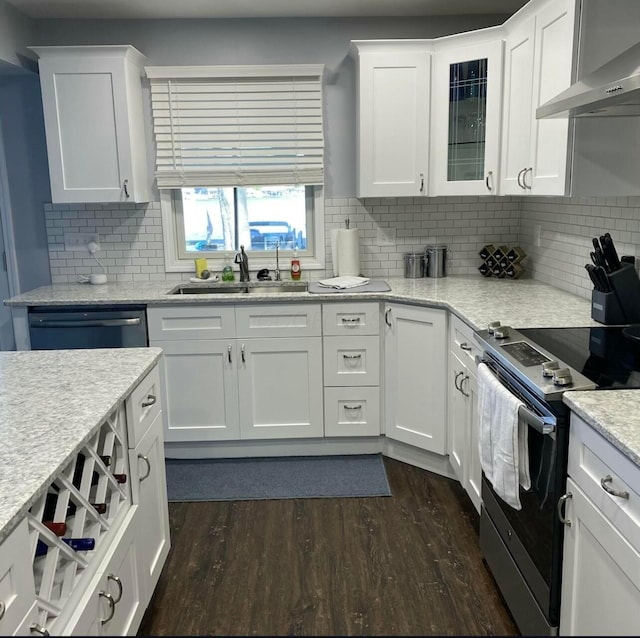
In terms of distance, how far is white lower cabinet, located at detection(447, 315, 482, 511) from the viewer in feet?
8.84

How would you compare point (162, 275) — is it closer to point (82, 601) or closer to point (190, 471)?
point (190, 471)

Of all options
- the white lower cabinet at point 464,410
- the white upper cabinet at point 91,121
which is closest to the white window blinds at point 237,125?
the white upper cabinet at point 91,121

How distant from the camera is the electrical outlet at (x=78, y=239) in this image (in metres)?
3.97

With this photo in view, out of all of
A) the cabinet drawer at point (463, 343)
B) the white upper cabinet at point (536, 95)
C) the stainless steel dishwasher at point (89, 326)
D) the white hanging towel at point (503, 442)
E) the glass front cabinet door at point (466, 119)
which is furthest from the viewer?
the stainless steel dishwasher at point (89, 326)

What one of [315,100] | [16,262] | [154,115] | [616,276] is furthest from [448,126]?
[16,262]

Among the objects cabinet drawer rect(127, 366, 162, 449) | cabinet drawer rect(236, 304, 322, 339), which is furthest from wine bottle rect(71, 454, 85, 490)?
cabinet drawer rect(236, 304, 322, 339)

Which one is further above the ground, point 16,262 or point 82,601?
point 16,262

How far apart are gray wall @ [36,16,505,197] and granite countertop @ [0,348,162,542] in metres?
2.25

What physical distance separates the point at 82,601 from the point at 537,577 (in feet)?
4.18

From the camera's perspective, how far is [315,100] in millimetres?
3783

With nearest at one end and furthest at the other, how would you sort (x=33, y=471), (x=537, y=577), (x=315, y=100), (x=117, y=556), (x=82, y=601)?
(x=33, y=471) < (x=82, y=601) < (x=117, y=556) < (x=537, y=577) < (x=315, y=100)

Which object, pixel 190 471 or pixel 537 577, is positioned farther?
pixel 190 471

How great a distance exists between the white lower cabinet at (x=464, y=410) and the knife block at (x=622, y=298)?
1.70ft

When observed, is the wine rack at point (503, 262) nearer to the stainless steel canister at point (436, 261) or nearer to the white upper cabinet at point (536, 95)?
the stainless steel canister at point (436, 261)
